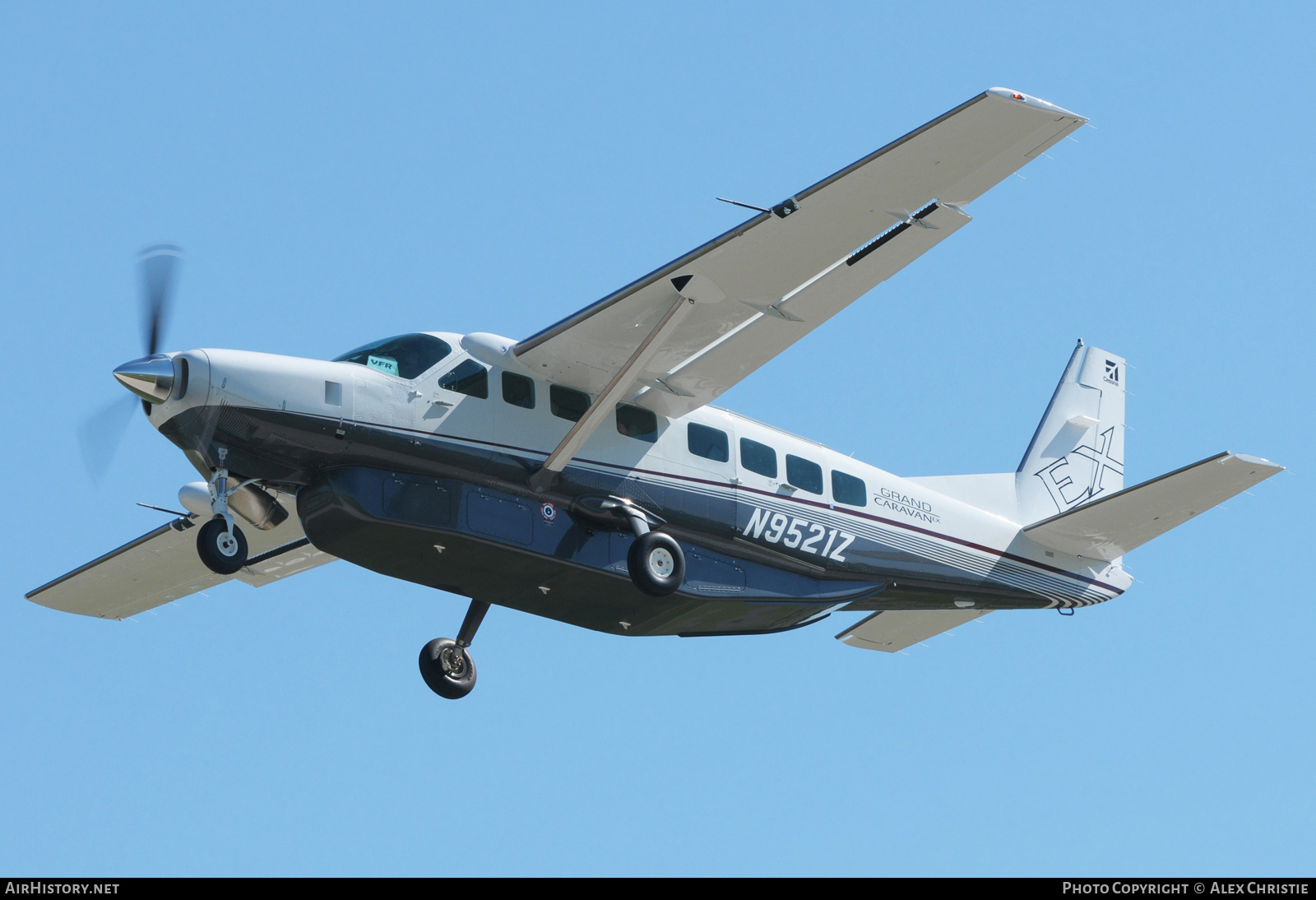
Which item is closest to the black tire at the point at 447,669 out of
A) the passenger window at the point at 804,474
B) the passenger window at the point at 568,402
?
the passenger window at the point at 568,402

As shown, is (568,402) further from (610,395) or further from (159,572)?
(159,572)

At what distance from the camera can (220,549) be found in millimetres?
16328

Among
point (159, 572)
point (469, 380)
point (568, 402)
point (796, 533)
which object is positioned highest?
point (568, 402)


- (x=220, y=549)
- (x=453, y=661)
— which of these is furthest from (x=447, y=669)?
(x=220, y=549)

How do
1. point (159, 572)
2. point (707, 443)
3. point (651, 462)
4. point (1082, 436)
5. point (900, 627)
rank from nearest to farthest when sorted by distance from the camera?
point (651, 462) < point (707, 443) < point (900, 627) < point (159, 572) < point (1082, 436)

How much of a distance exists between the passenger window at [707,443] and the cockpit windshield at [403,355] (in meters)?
3.13

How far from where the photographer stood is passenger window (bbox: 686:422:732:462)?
18.8m

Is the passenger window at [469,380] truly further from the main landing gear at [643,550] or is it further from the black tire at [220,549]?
the black tire at [220,549]

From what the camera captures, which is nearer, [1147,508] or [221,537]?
[221,537]

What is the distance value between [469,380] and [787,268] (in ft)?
11.8

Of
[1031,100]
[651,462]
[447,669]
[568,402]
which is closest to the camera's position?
[1031,100]

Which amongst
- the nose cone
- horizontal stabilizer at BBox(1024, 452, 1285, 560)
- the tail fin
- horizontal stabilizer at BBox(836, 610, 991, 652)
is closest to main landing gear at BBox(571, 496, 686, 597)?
the nose cone

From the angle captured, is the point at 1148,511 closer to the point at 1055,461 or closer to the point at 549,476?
the point at 1055,461

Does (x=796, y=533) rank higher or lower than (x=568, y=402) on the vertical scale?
lower
